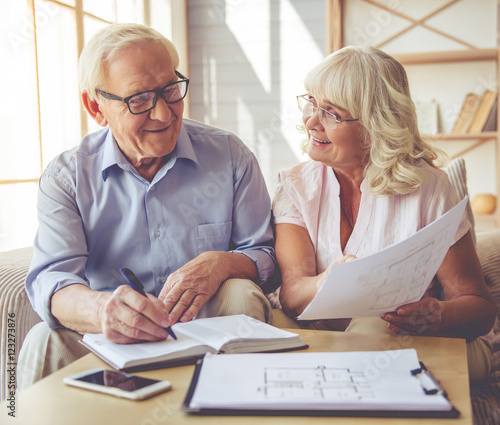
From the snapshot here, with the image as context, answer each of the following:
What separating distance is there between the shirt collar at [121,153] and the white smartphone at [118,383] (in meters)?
0.73

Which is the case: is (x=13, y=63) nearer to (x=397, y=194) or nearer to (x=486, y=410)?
(x=397, y=194)

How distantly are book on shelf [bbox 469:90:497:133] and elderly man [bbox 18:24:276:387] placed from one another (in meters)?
2.61

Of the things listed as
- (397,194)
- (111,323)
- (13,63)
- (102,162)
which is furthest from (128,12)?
(111,323)

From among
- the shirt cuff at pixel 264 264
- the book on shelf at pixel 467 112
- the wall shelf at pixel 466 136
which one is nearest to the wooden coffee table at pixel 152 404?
the shirt cuff at pixel 264 264

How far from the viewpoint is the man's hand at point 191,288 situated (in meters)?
1.23

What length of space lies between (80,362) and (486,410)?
0.84 meters

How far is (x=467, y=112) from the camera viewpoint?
3820 millimetres

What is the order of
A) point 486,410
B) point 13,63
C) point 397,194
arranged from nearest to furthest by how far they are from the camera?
point 486,410, point 397,194, point 13,63

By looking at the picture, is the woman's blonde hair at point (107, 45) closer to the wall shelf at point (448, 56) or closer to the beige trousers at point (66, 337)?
the beige trousers at point (66, 337)

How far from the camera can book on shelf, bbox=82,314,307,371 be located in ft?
3.16

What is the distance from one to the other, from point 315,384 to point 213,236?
82cm

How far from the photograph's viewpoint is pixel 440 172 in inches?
59.0

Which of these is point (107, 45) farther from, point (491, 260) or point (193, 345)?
point (491, 260)

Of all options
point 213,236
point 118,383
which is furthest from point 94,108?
point 118,383
